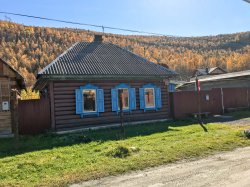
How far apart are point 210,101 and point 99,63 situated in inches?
370

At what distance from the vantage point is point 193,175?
7.51 metres

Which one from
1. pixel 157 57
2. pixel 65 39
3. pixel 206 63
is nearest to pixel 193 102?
pixel 65 39

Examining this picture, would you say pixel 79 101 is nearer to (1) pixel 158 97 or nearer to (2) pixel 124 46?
(1) pixel 158 97

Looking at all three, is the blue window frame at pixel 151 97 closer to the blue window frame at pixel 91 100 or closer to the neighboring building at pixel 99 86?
the neighboring building at pixel 99 86

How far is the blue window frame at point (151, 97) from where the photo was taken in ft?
62.8

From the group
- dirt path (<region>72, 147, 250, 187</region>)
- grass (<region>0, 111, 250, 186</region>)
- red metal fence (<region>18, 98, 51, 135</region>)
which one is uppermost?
red metal fence (<region>18, 98, 51, 135</region>)

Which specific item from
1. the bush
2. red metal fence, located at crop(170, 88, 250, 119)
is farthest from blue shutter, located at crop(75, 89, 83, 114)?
the bush

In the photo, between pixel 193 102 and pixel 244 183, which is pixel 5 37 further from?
pixel 244 183

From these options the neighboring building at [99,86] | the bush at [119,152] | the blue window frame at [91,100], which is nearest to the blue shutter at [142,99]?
the neighboring building at [99,86]

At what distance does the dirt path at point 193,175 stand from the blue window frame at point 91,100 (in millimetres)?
9031

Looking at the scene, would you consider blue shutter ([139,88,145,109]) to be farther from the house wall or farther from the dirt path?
the dirt path

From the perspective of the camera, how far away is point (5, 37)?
87188mm

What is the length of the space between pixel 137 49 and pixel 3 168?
8877 cm

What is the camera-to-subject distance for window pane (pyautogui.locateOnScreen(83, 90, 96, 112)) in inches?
681
